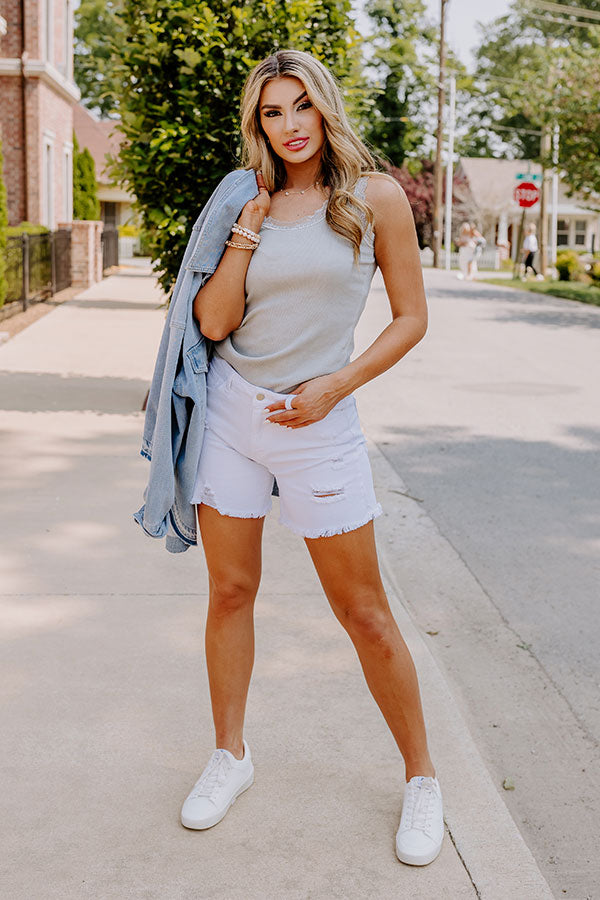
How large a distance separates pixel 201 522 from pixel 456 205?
62630mm

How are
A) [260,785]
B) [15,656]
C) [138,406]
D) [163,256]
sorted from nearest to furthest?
[260,785], [15,656], [163,256], [138,406]

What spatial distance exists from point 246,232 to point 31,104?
72.3 feet

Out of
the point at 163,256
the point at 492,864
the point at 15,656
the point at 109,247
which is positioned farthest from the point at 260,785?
the point at 109,247

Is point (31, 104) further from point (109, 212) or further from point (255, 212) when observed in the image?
point (109, 212)

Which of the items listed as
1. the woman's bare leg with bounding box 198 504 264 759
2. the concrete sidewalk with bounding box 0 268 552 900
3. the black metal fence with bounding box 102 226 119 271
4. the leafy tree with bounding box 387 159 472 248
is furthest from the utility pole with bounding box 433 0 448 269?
the woman's bare leg with bounding box 198 504 264 759

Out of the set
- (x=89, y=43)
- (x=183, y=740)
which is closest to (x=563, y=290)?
(x=183, y=740)

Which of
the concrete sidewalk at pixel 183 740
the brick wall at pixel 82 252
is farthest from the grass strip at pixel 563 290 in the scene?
the concrete sidewalk at pixel 183 740

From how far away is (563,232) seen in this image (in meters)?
69.2

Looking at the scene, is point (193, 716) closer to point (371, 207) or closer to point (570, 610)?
point (371, 207)

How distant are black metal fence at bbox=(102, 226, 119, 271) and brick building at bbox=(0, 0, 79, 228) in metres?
3.31

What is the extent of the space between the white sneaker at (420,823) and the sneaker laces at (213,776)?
48 cm

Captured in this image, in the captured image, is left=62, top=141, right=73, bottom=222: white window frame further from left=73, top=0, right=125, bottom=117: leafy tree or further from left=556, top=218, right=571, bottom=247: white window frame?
left=556, top=218, right=571, bottom=247: white window frame

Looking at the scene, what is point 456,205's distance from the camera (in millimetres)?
63312

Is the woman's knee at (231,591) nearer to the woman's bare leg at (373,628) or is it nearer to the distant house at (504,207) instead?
the woman's bare leg at (373,628)
